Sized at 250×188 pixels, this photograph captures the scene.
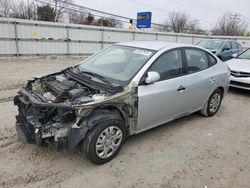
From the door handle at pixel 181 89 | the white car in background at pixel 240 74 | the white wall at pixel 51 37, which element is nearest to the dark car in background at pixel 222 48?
the white car in background at pixel 240 74

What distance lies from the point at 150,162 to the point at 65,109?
4.65ft

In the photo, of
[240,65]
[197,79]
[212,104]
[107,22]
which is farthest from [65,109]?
[107,22]

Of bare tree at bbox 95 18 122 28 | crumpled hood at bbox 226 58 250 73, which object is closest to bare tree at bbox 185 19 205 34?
bare tree at bbox 95 18 122 28

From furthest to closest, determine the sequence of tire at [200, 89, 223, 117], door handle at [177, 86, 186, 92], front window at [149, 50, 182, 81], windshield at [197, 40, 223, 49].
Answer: windshield at [197, 40, 223, 49] → tire at [200, 89, 223, 117] → door handle at [177, 86, 186, 92] → front window at [149, 50, 182, 81]

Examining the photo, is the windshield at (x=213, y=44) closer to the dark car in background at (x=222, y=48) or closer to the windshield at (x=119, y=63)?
the dark car in background at (x=222, y=48)

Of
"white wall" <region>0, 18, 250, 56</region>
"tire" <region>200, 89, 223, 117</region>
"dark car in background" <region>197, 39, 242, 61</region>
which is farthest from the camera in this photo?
"white wall" <region>0, 18, 250, 56</region>

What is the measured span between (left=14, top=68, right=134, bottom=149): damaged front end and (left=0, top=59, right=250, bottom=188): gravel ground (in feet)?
1.20

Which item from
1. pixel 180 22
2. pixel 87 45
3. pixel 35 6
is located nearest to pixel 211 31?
pixel 180 22

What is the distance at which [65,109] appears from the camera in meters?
2.64

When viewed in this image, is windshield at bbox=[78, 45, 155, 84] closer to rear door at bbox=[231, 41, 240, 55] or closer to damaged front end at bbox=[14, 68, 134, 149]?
damaged front end at bbox=[14, 68, 134, 149]

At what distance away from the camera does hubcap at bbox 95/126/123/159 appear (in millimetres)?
2863

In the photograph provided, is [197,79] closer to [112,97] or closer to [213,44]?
[112,97]

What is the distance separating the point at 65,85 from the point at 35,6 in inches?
1380

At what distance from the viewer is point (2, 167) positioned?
9.20ft
